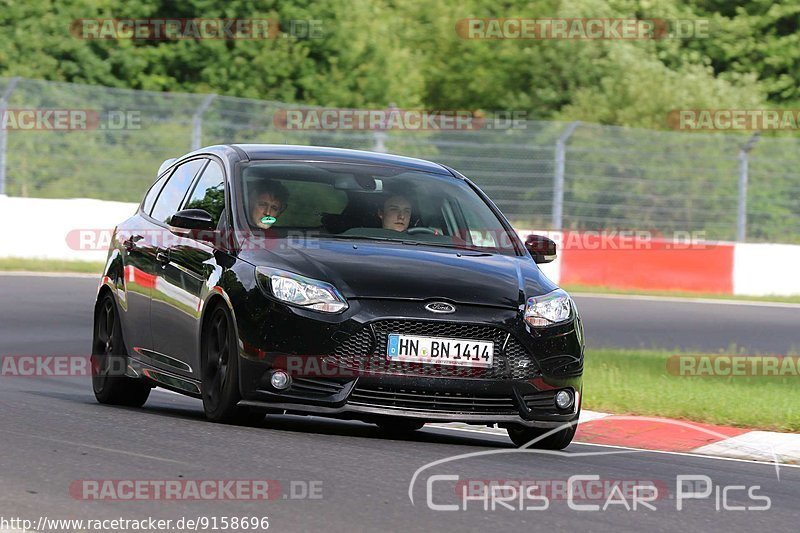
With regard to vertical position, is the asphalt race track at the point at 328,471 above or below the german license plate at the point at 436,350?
below

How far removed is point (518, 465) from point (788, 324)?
13.8 metres

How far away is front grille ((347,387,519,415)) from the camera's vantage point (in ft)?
28.3

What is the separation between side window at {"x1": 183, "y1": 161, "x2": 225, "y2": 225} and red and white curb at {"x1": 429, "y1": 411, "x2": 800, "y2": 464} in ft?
7.19

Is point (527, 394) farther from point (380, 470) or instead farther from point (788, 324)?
point (788, 324)

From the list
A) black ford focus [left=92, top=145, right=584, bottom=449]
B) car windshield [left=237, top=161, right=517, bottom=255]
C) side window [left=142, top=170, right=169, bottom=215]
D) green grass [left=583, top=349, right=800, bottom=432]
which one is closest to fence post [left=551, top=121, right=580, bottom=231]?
green grass [left=583, top=349, right=800, bottom=432]

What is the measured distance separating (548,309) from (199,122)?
1894 cm

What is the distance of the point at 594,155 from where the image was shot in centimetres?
2728

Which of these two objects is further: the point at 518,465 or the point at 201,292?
the point at 201,292

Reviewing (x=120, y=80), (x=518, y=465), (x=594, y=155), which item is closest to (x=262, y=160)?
(x=518, y=465)

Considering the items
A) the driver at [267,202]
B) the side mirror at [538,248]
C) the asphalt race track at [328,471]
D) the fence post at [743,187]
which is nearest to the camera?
the asphalt race track at [328,471]

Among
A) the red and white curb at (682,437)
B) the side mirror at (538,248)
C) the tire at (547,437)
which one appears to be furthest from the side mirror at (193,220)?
the red and white curb at (682,437)

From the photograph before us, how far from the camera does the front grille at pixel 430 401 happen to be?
8.64 m

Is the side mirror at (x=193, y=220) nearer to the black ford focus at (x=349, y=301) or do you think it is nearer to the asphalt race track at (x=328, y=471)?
the black ford focus at (x=349, y=301)

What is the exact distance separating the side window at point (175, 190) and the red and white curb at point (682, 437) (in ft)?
7.29
